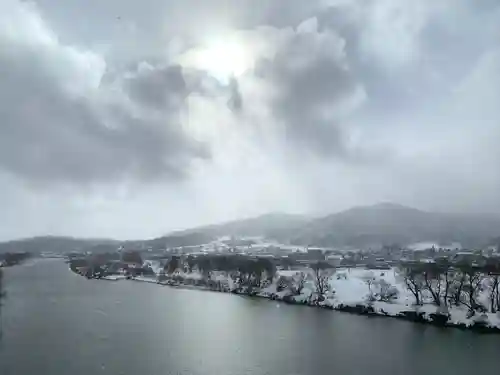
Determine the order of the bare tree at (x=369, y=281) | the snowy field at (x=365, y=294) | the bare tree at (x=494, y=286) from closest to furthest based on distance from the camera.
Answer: the snowy field at (x=365, y=294) < the bare tree at (x=494, y=286) < the bare tree at (x=369, y=281)

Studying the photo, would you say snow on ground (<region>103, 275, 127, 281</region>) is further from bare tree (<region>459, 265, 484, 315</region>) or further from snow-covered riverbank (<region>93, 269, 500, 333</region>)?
bare tree (<region>459, 265, 484, 315</region>)

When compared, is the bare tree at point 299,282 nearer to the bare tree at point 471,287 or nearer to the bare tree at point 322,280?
the bare tree at point 322,280

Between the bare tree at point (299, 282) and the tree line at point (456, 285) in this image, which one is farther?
the bare tree at point (299, 282)

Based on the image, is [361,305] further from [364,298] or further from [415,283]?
[415,283]

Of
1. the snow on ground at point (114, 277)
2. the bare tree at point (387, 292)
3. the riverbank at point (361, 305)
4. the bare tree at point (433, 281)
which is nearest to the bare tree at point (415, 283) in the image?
the bare tree at point (433, 281)

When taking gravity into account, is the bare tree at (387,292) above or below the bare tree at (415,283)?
below

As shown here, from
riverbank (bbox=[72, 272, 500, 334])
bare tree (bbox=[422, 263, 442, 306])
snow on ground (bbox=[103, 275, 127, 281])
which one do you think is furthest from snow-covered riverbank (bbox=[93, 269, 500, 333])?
snow on ground (bbox=[103, 275, 127, 281])

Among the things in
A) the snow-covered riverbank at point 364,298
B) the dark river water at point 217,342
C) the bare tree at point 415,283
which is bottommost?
the dark river water at point 217,342
